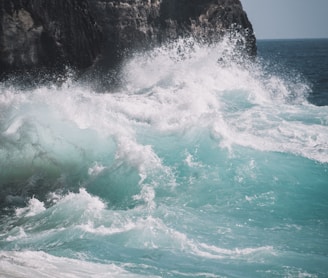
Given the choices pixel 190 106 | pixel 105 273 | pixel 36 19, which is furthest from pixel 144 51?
pixel 105 273

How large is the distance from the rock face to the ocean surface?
8.24 feet

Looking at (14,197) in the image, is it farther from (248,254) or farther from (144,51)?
(144,51)

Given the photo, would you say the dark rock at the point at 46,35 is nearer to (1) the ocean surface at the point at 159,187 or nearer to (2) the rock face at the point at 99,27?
(2) the rock face at the point at 99,27

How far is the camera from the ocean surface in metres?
6.16

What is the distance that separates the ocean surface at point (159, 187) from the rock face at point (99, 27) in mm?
2511

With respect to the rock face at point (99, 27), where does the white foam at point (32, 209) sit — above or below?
below

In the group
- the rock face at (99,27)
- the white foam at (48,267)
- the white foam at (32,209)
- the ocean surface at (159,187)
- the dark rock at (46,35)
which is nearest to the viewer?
the white foam at (48,267)

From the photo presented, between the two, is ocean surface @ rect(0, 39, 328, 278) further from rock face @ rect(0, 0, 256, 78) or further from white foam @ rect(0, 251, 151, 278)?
rock face @ rect(0, 0, 256, 78)

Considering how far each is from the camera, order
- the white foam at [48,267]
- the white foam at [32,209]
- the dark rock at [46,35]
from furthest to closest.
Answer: the dark rock at [46,35]
the white foam at [32,209]
the white foam at [48,267]

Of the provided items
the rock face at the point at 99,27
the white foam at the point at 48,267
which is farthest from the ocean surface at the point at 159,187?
the rock face at the point at 99,27

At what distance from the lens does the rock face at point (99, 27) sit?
16344 millimetres

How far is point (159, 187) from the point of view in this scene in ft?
29.5

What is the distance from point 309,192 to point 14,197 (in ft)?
19.3

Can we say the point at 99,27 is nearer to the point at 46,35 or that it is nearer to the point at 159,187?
the point at 46,35
